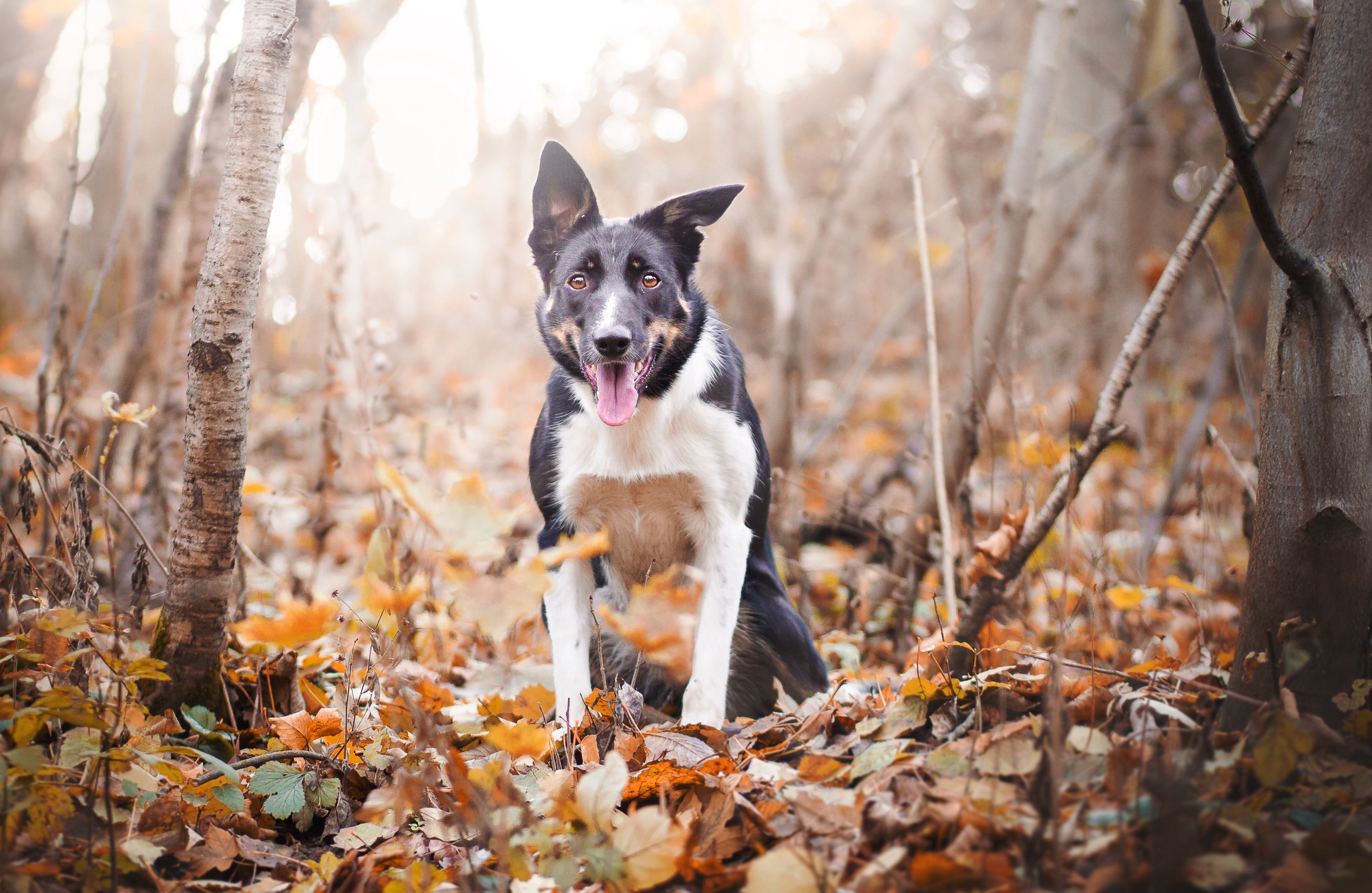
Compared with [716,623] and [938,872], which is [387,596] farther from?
[716,623]

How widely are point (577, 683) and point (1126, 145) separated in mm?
6286

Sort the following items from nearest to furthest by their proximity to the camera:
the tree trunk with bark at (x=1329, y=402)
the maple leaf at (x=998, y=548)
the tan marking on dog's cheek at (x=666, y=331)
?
1. the tree trunk with bark at (x=1329, y=402)
2. the maple leaf at (x=998, y=548)
3. the tan marking on dog's cheek at (x=666, y=331)

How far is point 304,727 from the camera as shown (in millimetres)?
2199

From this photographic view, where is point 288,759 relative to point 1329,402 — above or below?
below

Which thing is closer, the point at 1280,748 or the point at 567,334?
the point at 1280,748

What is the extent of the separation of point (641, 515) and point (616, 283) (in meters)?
0.82

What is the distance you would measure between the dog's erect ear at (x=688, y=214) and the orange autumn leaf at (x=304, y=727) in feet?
6.25

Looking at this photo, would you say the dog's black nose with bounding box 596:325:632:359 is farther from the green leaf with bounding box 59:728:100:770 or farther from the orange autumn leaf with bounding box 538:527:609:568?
the green leaf with bounding box 59:728:100:770

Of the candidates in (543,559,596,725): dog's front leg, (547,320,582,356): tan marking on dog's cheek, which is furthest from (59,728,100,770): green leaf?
(547,320,582,356): tan marking on dog's cheek

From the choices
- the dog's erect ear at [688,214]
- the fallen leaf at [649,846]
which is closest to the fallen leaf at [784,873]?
the fallen leaf at [649,846]

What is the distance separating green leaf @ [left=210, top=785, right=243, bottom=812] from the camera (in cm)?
182

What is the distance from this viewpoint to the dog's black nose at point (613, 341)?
262cm

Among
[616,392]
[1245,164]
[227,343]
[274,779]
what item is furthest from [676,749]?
[1245,164]

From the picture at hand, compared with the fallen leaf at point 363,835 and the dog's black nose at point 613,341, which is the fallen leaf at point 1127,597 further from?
the fallen leaf at point 363,835
